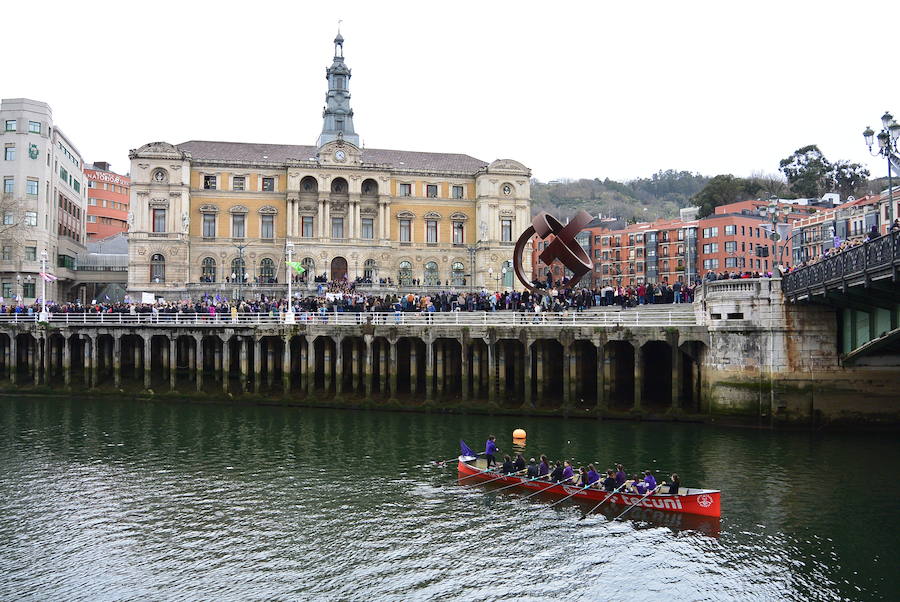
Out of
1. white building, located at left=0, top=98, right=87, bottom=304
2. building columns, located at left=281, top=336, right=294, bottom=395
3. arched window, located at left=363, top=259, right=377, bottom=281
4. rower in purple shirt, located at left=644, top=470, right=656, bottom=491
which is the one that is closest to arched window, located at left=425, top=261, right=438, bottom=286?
arched window, located at left=363, top=259, right=377, bottom=281

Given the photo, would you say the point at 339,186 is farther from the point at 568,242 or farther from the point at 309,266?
the point at 568,242

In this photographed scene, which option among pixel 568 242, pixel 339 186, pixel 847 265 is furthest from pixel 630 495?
pixel 339 186

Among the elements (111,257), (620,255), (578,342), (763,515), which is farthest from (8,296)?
(620,255)

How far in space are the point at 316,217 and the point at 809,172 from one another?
7495 cm

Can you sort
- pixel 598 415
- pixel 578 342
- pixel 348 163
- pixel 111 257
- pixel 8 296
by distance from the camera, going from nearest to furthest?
pixel 598 415 < pixel 578 342 < pixel 8 296 < pixel 348 163 < pixel 111 257

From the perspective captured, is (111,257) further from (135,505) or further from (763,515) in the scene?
(763,515)

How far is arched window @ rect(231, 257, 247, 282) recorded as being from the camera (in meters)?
82.5

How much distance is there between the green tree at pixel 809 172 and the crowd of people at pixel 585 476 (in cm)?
9970

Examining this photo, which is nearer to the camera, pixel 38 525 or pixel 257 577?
pixel 257 577

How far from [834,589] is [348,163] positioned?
73.6m

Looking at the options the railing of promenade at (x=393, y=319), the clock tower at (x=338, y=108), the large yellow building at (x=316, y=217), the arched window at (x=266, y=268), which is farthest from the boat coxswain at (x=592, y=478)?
the clock tower at (x=338, y=108)

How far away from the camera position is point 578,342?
4353 cm

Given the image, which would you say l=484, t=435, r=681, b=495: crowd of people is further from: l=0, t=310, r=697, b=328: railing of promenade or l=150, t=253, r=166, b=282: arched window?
l=150, t=253, r=166, b=282: arched window

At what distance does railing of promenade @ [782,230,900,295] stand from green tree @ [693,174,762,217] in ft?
267
